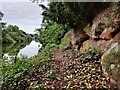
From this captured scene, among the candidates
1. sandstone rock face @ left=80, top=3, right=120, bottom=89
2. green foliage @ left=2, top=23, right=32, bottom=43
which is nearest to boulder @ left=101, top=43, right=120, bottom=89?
sandstone rock face @ left=80, top=3, right=120, bottom=89

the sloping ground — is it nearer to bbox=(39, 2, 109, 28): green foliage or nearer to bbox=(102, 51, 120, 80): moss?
bbox=(102, 51, 120, 80): moss

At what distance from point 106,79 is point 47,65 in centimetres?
230

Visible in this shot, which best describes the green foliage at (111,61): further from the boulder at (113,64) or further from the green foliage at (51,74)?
the green foliage at (51,74)

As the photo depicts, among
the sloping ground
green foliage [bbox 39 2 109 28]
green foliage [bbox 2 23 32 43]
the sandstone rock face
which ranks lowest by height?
the sloping ground

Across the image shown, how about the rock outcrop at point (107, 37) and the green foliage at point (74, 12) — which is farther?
the green foliage at point (74, 12)

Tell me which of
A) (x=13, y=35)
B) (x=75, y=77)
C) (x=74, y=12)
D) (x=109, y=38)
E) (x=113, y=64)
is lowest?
(x=75, y=77)

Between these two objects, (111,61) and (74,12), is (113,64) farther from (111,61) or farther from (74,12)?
(74,12)

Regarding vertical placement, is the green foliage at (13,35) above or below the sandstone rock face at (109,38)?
above

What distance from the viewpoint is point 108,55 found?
4727 mm

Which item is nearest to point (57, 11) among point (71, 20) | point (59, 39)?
point (71, 20)

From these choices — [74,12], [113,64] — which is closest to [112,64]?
[113,64]

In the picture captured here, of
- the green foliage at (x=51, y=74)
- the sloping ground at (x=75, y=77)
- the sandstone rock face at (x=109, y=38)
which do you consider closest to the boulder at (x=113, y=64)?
the sandstone rock face at (x=109, y=38)

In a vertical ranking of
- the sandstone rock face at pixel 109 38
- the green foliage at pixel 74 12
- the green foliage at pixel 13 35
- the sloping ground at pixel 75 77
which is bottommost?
the sloping ground at pixel 75 77

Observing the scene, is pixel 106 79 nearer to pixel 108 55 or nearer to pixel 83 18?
pixel 108 55
